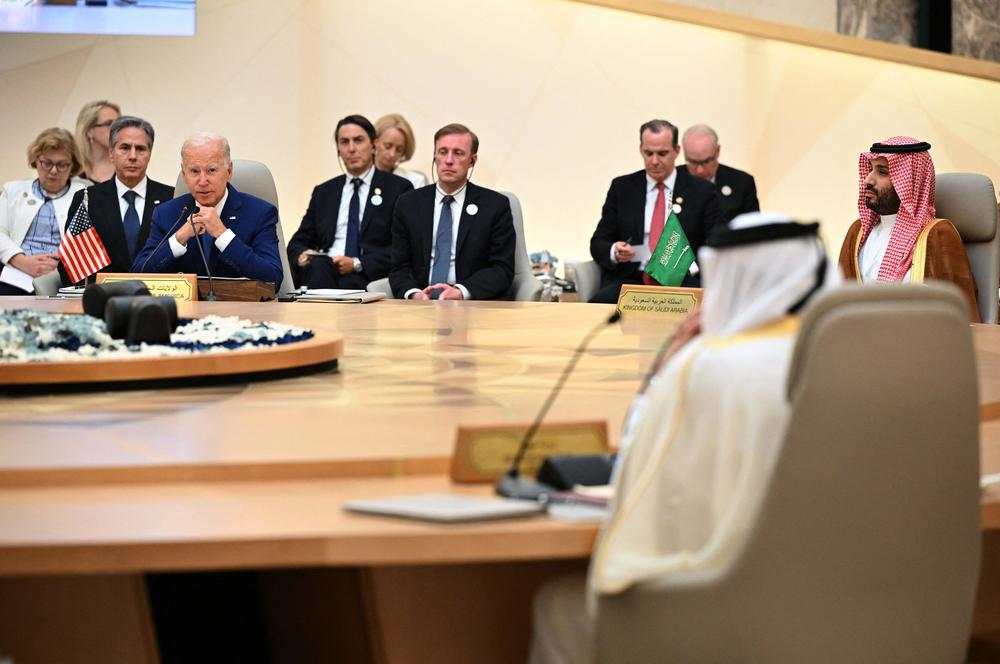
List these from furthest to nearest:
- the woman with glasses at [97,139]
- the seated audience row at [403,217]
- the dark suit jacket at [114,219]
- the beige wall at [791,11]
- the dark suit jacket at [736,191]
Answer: the beige wall at [791,11], the dark suit jacket at [736,191], the woman with glasses at [97,139], the dark suit jacket at [114,219], the seated audience row at [403,217]

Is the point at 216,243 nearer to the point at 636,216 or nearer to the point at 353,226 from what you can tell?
the point at 353,226

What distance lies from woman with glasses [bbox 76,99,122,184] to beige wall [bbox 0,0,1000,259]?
1.12 m

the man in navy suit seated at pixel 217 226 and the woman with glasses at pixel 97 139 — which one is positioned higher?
the woman with glasses at pixel 97 139

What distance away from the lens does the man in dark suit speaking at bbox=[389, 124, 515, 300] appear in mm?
6293

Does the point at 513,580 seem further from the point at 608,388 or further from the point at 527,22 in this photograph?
the point at 527,22

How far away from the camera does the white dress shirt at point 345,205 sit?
24.1 ft

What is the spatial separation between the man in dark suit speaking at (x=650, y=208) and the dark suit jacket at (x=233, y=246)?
5.86ft

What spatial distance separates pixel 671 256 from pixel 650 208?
186 centimetres

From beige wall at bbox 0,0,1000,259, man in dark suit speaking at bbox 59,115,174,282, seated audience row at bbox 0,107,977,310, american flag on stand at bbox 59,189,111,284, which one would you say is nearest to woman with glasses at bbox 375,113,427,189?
seated audience row at bbox 0,107,977,310

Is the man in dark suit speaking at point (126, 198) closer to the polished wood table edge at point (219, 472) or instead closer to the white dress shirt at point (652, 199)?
the white dress shirt at point (652, 199)

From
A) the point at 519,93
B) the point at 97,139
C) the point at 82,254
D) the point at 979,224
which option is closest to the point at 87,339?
the point at 82,254

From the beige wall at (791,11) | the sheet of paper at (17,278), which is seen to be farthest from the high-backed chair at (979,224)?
the beige wall at (791,11)

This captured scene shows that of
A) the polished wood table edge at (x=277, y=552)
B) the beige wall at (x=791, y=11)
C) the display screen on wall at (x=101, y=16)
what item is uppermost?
the beige wall at (x=791, y=11)

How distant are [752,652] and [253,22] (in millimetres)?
7940
